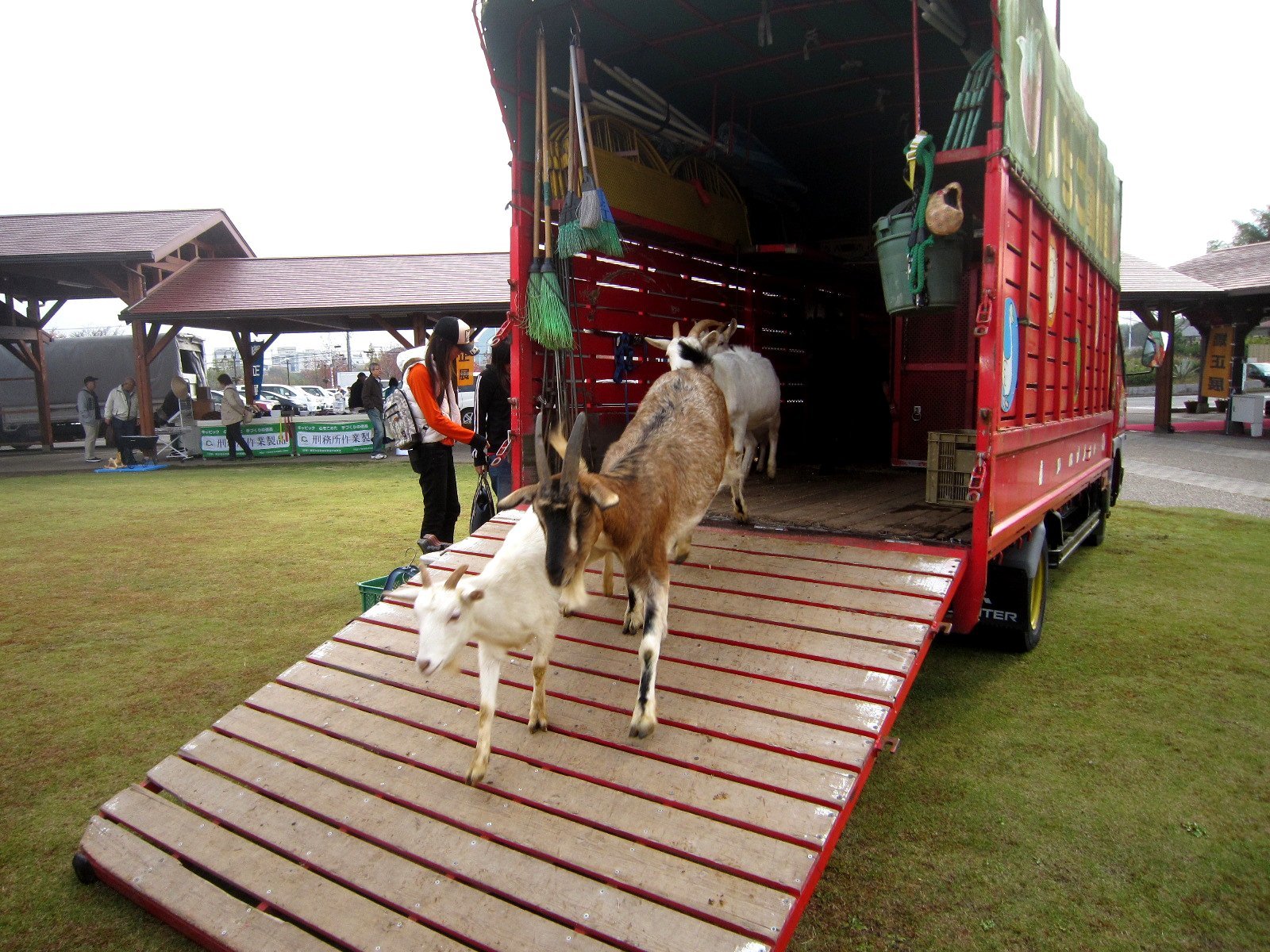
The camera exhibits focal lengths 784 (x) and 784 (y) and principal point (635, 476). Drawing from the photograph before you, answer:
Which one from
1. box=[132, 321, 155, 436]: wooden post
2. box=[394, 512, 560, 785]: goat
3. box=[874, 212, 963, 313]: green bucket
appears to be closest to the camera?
box=[394, 512, 560, 785]: goat

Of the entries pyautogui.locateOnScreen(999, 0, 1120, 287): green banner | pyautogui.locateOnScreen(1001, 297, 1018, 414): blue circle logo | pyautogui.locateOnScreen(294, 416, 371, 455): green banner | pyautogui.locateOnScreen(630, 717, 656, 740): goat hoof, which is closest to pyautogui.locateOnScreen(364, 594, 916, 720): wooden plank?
pyautogui.locateOnScreen(630, 717, 656, 740): goat hoof

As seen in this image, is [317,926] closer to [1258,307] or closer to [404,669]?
[404,669]

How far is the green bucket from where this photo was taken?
13.6ft

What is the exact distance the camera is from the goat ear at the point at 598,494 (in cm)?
263

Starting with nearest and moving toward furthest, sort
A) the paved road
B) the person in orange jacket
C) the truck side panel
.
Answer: the truck side panel → the person in orange jacket → the paved road

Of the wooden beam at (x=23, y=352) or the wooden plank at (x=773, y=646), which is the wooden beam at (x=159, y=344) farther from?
the wooden plank at (x=773, y=646)

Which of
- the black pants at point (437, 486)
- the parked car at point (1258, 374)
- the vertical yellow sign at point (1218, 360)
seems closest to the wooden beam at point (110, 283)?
the black pants at point (437, 486)

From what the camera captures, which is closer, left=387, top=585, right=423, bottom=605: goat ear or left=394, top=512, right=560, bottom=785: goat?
left=394, top=512, right=560, bottom=785: goat

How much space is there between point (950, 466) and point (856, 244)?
3653 mm

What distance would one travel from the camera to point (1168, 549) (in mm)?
7660

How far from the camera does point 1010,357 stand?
12.5 feet

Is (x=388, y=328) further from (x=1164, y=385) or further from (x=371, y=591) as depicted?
(x=1164, y=385)

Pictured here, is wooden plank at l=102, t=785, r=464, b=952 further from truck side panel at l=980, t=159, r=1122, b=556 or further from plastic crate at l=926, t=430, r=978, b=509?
plastic crate at l=926, t=430, r=978, b=509

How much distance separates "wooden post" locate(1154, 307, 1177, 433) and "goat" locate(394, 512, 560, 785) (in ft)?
68.3
